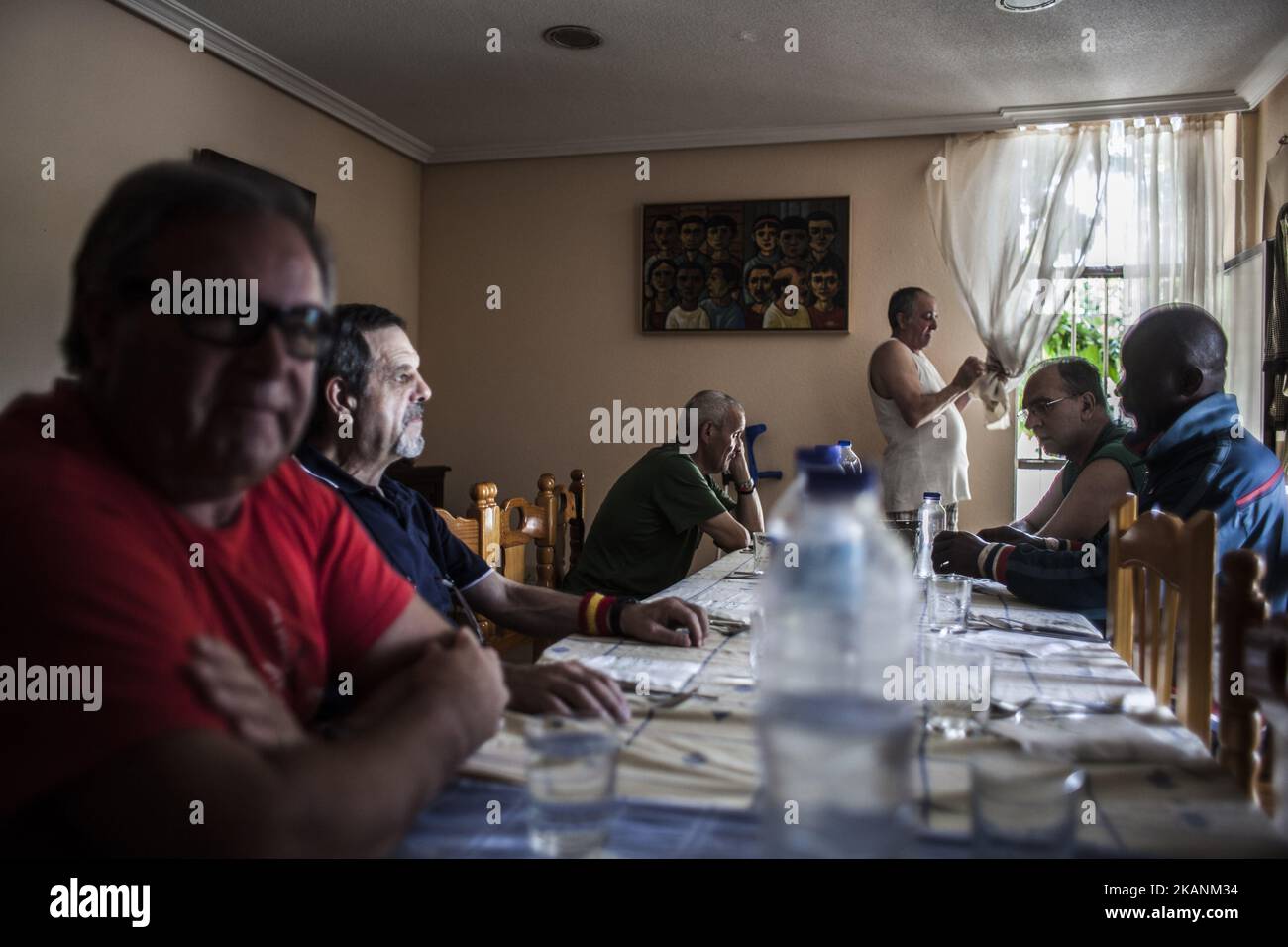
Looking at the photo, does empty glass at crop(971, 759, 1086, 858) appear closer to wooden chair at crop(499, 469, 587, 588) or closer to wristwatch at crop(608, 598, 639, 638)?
wristwatch at crop(608, 598, 639, 638)

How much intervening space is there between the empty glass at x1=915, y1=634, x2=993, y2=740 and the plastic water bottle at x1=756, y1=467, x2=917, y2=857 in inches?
15.7

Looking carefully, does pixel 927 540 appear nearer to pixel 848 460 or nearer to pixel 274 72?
pixel 848 460

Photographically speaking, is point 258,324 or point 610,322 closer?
point 258,324

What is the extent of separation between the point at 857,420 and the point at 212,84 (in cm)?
281

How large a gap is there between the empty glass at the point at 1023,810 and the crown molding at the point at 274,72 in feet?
10.4

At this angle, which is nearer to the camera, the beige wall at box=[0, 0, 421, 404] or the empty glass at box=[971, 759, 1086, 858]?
the empty glass at box=[971, 759, 1086, 858]

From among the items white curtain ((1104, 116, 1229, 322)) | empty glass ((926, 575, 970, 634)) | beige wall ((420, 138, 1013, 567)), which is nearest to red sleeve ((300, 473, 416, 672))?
empty glass ((926, 575, 970, 634))

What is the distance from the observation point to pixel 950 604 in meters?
1.38

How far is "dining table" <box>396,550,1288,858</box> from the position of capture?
62 cm

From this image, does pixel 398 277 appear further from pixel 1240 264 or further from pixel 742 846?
pixel 742 846

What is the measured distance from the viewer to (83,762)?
1.53 ft

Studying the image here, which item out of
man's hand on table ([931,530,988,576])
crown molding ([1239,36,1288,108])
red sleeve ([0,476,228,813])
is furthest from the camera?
crown molding ([1239,36,1288,108])

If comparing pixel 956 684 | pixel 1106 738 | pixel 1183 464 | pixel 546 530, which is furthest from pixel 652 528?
pixel 1106 738

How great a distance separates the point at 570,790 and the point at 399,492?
0.97 meters
